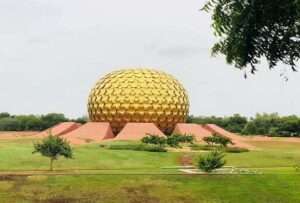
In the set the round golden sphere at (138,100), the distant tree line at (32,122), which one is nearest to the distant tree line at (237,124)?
the distant tree line at (32,122)

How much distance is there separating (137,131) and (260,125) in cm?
3699

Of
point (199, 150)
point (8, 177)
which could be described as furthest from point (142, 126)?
point (8, 177)

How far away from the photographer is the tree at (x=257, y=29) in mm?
8594

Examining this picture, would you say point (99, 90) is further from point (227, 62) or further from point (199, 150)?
point (227, 62)

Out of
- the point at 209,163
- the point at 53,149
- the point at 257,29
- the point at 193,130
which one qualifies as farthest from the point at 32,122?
the point at 257,29

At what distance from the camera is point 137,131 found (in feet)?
177

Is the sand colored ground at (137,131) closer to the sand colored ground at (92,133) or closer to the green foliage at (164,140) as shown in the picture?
the sand colored ground at (92,133)

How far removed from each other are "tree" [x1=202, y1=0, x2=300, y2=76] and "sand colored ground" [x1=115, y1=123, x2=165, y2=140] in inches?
1672

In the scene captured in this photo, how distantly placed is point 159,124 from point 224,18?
51.2 meters

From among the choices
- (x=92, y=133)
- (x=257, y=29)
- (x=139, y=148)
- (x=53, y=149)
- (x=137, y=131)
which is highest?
(x=257, y=29)

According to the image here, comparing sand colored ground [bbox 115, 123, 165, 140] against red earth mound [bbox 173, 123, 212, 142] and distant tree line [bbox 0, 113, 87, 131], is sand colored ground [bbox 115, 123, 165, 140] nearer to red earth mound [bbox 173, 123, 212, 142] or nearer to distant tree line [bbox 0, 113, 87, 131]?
red earth mound [bbox 173, 123, 212, 142]

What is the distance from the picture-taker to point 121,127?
59.7 meters

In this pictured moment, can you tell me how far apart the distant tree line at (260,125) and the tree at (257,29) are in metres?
70.3

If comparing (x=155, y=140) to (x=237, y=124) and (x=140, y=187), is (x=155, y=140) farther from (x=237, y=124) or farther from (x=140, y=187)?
(x=237, y=124)
